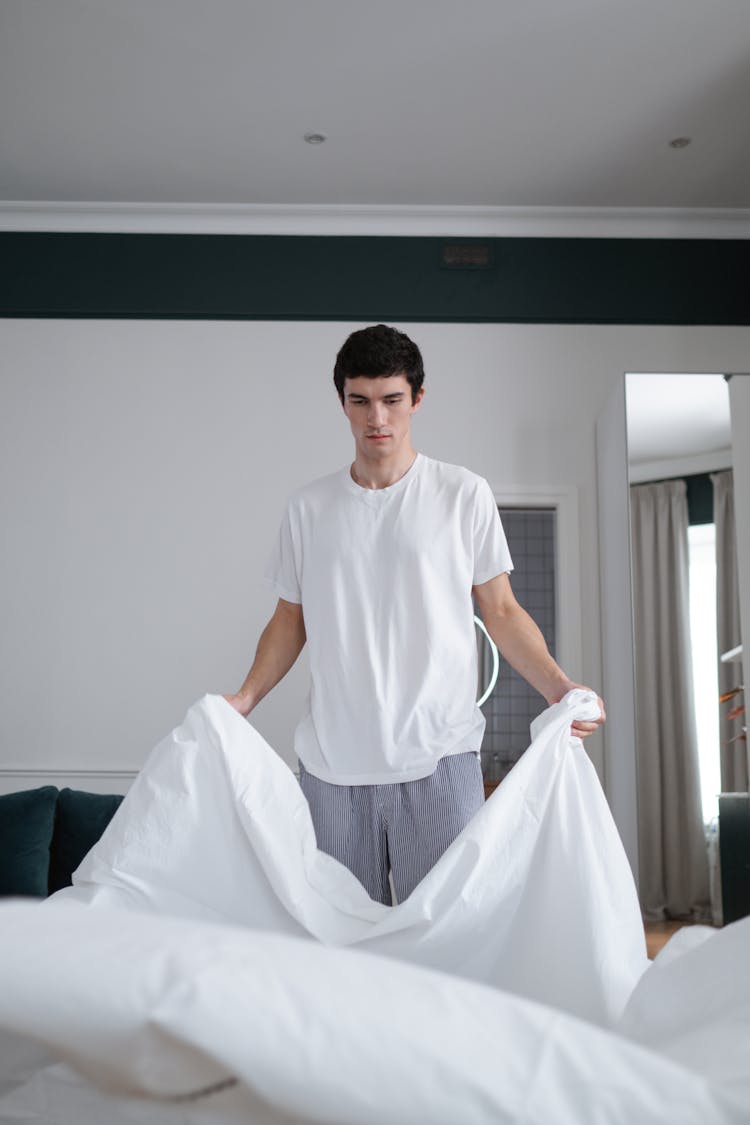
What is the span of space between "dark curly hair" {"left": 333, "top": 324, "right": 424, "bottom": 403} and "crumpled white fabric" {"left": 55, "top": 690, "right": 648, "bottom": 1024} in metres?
0.74

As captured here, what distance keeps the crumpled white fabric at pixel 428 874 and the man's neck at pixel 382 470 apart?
2.04ft

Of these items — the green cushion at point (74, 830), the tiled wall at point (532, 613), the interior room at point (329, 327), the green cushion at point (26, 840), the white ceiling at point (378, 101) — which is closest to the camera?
the green cushion at point (26, 840)

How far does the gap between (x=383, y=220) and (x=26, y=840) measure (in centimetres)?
272

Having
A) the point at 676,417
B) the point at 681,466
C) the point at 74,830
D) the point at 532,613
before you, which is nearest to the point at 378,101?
the point at 676,417

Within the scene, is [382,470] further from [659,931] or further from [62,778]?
[62,778]

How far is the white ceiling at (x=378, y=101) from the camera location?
10.5 ft

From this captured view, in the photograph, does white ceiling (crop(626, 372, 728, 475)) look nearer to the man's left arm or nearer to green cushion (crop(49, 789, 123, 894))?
the man's left arm

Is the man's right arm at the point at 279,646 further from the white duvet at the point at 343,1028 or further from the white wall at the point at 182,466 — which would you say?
the white wall at the point at 182,466

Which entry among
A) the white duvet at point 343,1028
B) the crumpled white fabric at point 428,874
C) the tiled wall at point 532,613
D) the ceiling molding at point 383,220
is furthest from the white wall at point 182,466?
the white duvet at point 343,1028

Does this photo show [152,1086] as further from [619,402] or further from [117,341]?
[117,341]

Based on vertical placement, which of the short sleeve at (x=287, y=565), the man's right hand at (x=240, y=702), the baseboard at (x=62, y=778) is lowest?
the baseboard at (x=62, y=778)

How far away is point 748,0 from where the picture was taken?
312 centimetres

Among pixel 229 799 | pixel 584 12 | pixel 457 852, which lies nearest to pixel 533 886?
pixel 457 852

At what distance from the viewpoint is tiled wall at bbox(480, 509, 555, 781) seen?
17.2 feet
